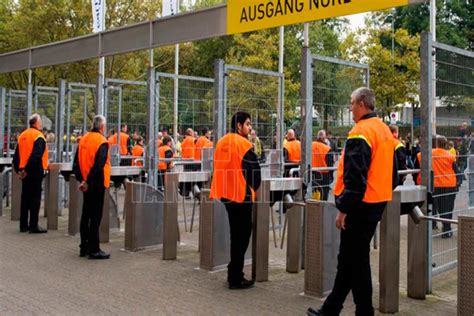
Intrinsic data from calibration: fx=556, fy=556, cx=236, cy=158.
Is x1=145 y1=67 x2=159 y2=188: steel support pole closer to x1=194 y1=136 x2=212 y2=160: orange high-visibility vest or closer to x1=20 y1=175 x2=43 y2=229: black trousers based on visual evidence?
x1=20 y1=175 x2=43 y2=229: black trousers

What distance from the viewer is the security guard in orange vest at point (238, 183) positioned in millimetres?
6215

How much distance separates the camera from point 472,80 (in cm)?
724

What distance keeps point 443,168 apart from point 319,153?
9.11 feet

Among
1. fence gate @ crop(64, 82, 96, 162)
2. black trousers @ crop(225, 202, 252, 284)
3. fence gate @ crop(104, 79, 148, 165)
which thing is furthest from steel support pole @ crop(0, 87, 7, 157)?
black trousers @ crop(225, 202, 252, 284)

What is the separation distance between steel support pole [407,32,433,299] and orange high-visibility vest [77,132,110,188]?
4.22m

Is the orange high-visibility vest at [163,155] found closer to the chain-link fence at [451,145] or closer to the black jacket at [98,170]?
the black jacket at [98,170]

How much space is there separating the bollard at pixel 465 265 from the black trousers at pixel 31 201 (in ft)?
23.5

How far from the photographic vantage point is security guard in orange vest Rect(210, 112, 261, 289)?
6.21 meters

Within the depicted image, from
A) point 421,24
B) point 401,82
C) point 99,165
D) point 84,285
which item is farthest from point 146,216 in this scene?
point 421,24

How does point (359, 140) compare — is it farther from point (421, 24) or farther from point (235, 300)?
point (421, 24)

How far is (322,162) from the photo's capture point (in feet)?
31.3

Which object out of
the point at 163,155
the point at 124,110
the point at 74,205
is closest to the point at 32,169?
the point at 74,205

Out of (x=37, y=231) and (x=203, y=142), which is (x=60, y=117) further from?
(x=203, y=142)

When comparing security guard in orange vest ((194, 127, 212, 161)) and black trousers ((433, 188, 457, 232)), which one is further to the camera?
security guard in orange vest ((194, 127, 212, 161))
